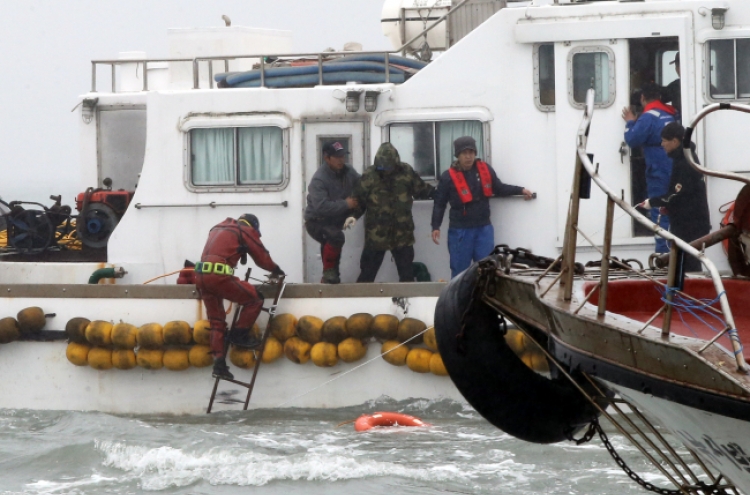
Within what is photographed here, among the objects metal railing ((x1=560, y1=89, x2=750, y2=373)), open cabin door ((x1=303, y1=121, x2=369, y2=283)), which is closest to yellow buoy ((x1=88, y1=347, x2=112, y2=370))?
open cabin door ((x1=303, y1=121, x2=369, y2=283))

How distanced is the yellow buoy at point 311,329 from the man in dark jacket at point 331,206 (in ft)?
1.57

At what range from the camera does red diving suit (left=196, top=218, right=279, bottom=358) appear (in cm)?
918

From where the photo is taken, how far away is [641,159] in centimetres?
938

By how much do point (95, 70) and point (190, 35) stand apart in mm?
1728

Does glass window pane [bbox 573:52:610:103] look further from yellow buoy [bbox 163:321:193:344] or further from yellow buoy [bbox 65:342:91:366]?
yellow buoy [bbox 65:342:91:366]

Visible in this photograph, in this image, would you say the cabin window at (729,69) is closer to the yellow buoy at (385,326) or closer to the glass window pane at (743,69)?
the glass window pane at (743,69)

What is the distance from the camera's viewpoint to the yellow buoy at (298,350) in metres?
9.24

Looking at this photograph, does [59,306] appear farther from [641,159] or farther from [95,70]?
[641,159]

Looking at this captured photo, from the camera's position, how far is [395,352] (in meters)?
9.14

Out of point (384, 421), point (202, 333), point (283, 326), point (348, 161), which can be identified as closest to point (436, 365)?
point (384, 421)

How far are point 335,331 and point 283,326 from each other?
0.50m

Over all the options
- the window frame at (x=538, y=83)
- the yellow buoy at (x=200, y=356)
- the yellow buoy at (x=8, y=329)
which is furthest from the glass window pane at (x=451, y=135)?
the yellow buoy at (x=8, y=329)

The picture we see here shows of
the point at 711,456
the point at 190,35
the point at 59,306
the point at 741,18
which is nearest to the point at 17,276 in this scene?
the point at 59,306

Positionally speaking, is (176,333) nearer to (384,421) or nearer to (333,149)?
(384,421)
